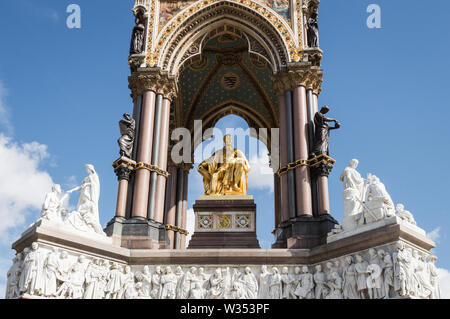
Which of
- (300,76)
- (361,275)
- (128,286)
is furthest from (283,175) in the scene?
(128,286)

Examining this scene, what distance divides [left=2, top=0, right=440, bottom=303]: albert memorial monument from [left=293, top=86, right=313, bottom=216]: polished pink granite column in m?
0.04

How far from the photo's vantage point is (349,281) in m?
13.3

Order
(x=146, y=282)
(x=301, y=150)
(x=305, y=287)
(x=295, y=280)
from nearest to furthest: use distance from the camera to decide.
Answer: (x=305, y=287) < (x=295, y=280) < (x=146, y=282) < (x=301, y=150)

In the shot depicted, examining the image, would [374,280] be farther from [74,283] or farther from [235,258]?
[74,283]

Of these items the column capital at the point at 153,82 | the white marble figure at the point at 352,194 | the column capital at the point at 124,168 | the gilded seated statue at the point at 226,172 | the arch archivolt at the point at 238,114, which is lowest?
the white marble figure at the point at 352,194

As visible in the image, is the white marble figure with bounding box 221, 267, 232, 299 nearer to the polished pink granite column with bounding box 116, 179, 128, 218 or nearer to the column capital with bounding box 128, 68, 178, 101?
the polished pink granite column with bounding box 116, 179, 128, 218

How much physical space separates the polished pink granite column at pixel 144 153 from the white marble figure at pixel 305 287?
5.71m

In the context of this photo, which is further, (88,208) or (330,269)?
(88,208)

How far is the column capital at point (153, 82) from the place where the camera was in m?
18.5

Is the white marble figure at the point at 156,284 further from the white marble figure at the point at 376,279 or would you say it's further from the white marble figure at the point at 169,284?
the white marble figure at the point at 376,279

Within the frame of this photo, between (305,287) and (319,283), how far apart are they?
43 cm

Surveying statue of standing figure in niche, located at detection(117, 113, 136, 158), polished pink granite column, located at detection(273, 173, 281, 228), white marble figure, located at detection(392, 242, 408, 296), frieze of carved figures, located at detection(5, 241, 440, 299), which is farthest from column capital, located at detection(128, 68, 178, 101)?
white marble figure, located at detection(392, 242, 408, 296)

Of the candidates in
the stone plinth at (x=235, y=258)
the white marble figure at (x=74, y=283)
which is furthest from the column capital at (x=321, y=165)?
the white marble figure at (x=74, y=283)
